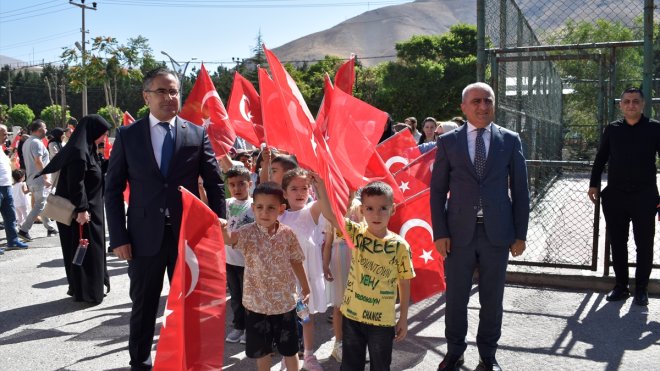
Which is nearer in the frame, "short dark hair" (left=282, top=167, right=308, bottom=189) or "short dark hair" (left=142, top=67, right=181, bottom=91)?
"short dark hair" (left=142, top=67, right=181, bottom=91)

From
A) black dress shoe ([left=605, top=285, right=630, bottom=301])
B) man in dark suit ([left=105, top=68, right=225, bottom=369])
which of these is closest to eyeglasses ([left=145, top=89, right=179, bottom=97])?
man in dark suit ([left=105, top=68, right=225, bottom=369])

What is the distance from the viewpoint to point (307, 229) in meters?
4.67

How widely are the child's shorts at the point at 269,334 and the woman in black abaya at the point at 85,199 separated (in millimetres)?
3094

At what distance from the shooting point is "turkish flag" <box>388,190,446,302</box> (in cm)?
541

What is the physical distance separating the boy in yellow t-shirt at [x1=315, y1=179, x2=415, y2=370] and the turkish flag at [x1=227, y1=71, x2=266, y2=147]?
3646 millimetres

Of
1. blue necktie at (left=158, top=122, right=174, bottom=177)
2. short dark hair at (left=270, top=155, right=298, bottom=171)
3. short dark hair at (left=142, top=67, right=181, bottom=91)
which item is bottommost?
short dark hair at (left=270, top=155, right=298, bottom=171)

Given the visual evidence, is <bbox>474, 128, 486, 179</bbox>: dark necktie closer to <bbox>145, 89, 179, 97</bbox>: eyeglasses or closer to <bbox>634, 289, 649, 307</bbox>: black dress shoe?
<bbox>145, 89, 179, 97</bbox>: eyeglasses

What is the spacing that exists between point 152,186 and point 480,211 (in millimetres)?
2149

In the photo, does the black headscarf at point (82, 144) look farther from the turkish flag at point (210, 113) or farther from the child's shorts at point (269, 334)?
the child's shorts at point (269, 334)

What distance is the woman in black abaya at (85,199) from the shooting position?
20.6ft

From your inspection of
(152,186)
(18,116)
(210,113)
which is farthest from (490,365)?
(18,116)

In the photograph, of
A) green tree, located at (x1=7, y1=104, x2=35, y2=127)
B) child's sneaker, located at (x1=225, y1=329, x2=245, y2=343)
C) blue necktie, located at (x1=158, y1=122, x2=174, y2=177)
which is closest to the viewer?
blue necktie, located at (x1=158, y1=122, x2=174, y2=177)

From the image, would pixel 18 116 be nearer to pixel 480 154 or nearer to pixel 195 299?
pixel 195 299

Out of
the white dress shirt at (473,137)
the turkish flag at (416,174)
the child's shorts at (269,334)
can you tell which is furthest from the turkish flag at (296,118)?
the turkish flag at (416,174)
